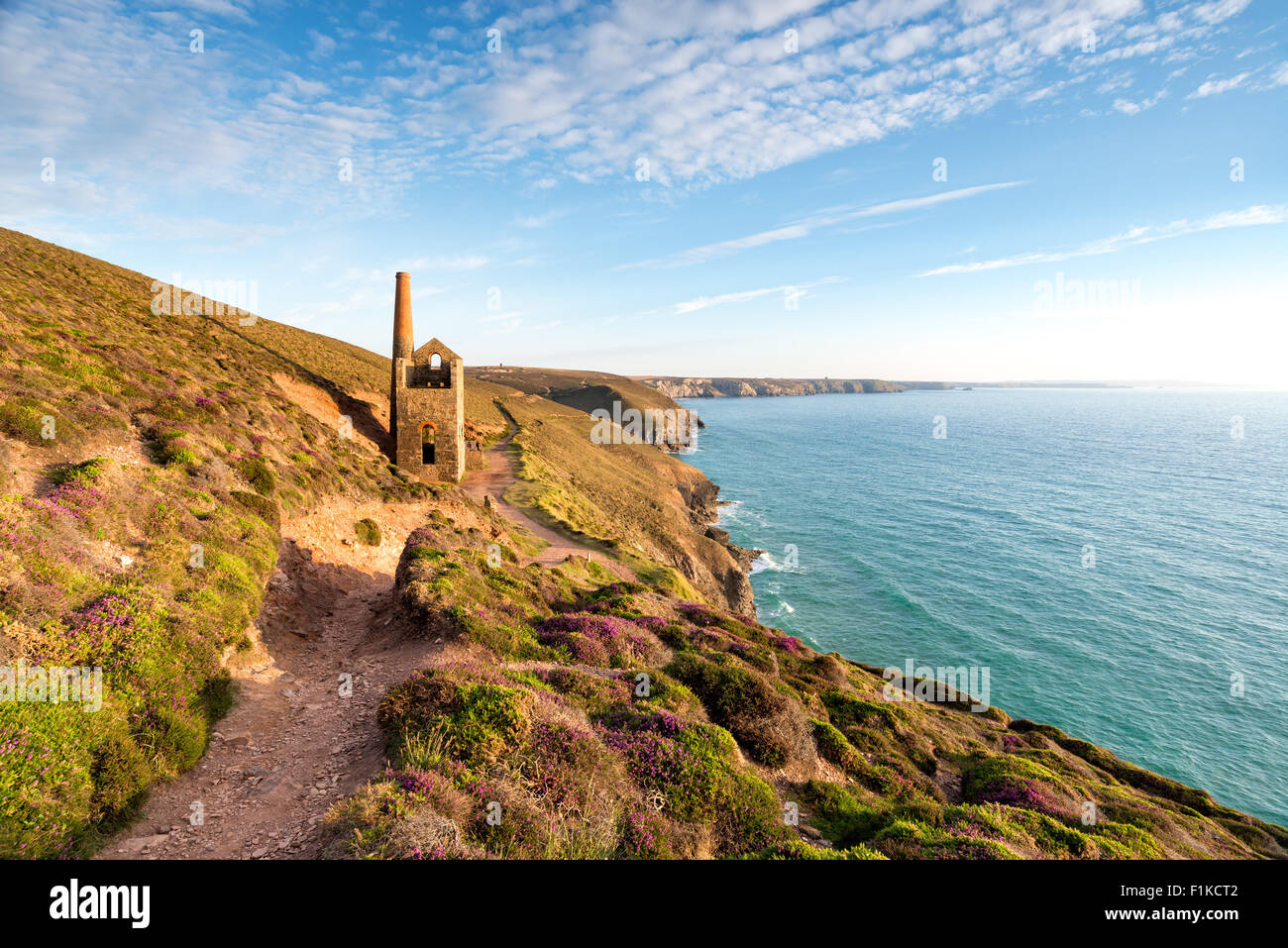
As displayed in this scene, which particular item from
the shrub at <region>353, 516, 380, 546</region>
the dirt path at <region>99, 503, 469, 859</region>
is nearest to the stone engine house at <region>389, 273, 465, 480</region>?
the shrub at <region>353, 516, 380, 546</region>

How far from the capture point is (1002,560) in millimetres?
51531

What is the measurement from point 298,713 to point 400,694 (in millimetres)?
3480

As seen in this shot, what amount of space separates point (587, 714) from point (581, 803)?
2.68 m

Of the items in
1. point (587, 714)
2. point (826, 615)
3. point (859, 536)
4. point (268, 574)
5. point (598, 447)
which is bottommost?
point (826, 615)

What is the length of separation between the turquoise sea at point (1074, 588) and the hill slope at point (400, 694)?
40.8 feet

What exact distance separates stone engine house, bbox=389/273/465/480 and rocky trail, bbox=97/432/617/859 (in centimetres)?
1575

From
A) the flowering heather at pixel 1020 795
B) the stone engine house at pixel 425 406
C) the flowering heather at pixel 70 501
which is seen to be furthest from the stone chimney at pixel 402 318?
the flowering heather at pixel 1020 795

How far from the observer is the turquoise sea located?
30.4 meters

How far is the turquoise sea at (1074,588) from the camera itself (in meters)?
30.4

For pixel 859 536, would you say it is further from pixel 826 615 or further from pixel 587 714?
pixel 587 714

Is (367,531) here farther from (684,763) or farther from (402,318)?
(402,318)

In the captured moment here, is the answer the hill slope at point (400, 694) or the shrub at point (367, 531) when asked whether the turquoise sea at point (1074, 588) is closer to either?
the hill slope at point (400, 694)
